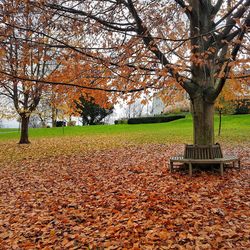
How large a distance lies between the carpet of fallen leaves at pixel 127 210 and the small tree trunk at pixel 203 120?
3.14 feet

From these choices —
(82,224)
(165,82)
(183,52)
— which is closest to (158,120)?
(183,52)

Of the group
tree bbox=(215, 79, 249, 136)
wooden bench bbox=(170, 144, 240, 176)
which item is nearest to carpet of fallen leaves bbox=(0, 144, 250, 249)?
wooden bench bbox=(170, 144, 240, 176)

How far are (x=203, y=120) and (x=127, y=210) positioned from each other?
13.0ft

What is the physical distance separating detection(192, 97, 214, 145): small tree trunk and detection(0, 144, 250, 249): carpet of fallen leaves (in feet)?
3.14

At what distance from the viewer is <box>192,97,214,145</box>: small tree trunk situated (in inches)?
334

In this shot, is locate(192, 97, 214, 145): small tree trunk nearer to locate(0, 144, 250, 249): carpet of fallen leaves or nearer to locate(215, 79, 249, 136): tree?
locate(0, 144, 250, 249): carpet of fallen leaves

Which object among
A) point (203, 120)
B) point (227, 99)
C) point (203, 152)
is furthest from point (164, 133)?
point (203, 152)

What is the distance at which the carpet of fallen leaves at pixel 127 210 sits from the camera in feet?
14.7

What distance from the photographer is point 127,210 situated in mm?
5727

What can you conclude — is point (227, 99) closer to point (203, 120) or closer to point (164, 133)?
point (203, 120)

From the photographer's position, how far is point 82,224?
17.2 feet

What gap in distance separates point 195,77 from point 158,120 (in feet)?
116

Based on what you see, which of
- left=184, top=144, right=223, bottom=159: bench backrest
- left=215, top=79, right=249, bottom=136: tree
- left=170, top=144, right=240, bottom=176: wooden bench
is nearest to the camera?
left=170, top=144, right=240, bottom=176: wooden bench

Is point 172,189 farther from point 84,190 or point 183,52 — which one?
point 183,52
